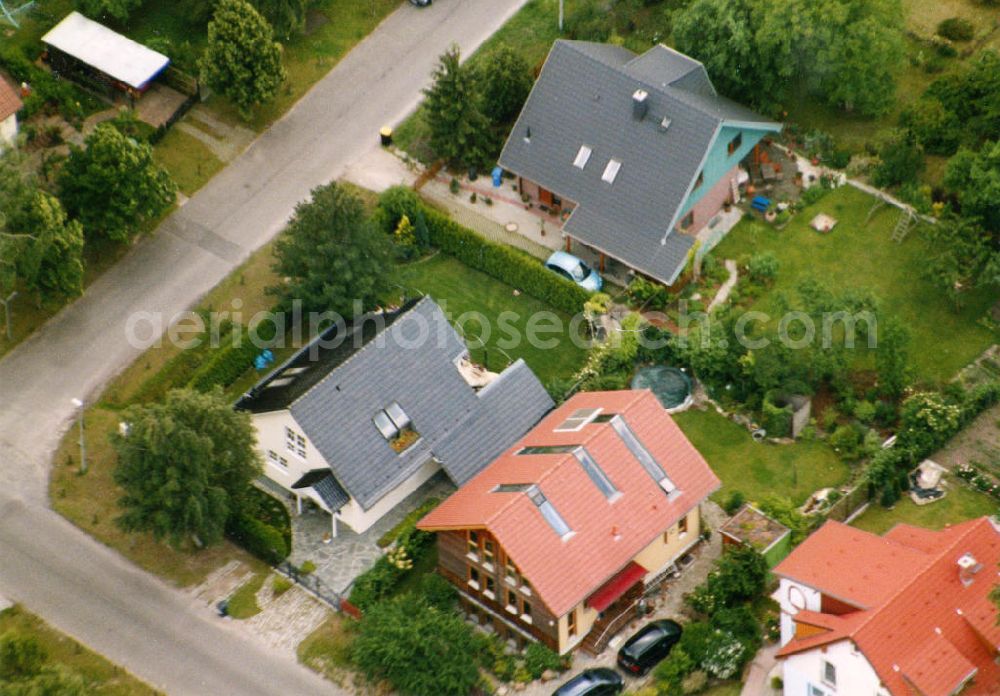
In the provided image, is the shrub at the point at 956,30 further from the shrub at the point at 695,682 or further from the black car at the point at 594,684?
the black car at the point at 594,684

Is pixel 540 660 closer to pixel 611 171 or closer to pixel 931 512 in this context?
pixel 931 512

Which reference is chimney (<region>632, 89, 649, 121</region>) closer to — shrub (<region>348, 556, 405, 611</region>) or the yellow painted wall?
the yellow painted wall

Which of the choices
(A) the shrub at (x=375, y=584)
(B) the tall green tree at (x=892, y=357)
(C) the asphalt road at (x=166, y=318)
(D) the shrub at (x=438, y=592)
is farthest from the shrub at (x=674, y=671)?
(B) the tall green tree at (x=892, y=357)

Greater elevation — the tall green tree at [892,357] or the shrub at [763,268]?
the shrub at [763,268]

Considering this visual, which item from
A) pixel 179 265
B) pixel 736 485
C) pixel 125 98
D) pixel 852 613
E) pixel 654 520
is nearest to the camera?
pixel 852 613

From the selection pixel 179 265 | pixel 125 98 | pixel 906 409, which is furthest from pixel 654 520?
pixel 125 98

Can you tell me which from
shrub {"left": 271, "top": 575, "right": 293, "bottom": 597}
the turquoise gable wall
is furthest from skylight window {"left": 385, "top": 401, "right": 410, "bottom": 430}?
the turquoise gable wall

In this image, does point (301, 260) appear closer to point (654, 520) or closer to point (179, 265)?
point (179, 265)
